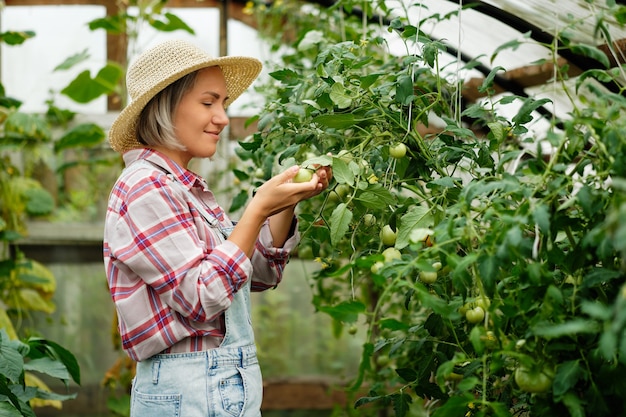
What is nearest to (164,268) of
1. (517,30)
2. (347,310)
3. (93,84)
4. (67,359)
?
(347,310)

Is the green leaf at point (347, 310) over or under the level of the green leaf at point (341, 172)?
under

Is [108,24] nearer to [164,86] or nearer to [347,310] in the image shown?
[164,86]

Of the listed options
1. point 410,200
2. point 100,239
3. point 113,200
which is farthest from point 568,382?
point 100,239

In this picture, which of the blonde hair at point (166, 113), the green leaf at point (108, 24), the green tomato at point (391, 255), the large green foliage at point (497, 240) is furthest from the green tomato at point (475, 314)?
the green leaf at point (108, 24)

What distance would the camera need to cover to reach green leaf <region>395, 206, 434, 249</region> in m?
1.28

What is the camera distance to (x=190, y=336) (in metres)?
1.42

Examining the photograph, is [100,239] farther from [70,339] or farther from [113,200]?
[113,200]

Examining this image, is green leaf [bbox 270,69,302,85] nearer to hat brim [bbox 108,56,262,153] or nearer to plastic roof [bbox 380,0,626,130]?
hat brim [bbox 108,56,262,153]

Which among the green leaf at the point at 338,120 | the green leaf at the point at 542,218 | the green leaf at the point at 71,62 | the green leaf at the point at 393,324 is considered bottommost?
the green leaf at the point at 71,62

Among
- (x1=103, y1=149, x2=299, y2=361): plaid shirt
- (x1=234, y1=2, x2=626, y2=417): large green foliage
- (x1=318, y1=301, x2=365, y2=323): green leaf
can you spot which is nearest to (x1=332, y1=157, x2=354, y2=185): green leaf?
(x1=234, y1=2, x2=626, y2=417): large green foliage

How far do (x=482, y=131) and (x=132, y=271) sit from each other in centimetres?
177

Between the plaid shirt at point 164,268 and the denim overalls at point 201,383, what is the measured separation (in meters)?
0.02

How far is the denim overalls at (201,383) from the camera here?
1.40 meters

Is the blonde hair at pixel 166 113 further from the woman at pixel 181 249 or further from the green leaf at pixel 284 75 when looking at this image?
the green leaf at pixel 284 75
